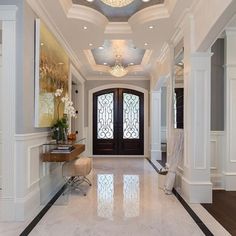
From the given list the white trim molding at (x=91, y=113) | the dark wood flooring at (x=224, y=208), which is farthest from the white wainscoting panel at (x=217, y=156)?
the white trim molding at (x=91, y=113)

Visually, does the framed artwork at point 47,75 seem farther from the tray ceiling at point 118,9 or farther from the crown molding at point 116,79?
the crown molding at point 116,79

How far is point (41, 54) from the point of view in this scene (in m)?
4.12

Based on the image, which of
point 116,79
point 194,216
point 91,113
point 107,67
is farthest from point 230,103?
point 91,113

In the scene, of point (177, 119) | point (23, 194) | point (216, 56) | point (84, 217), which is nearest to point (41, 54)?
point (23, 194)

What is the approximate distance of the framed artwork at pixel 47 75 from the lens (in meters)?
3.97

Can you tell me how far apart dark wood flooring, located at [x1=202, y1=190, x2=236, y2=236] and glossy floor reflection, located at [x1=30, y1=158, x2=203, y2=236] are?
37 cm

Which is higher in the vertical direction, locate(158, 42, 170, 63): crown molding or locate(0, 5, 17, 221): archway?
locate(158, 42, 170, 63): crown molding

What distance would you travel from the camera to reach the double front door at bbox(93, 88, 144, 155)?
10188 millimetres

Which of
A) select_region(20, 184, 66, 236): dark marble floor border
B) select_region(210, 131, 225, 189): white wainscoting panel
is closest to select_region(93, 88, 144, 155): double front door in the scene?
select_region(210, 131, 225, 189): white wainscoting panel

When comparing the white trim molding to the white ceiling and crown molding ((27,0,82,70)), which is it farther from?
the white ceiling

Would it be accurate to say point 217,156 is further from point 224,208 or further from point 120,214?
point 120,214

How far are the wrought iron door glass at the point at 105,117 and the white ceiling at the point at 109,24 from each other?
3.91 meters

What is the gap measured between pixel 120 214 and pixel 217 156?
2.50m

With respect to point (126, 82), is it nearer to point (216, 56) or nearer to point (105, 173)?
point (105, 173)
